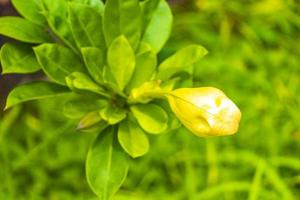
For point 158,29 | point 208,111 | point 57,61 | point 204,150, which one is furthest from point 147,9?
point 204,150

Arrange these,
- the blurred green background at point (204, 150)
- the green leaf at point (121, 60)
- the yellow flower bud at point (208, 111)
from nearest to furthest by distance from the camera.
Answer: the yellow flower bud at point (208, 111), the green leaf at point (121, 60), the blurred green background at point (204, 150)

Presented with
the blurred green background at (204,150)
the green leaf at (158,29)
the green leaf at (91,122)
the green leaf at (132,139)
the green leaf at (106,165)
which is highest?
the green leaf at (158,29)

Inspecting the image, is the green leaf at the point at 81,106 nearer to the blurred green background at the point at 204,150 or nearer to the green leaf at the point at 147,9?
the green leaf at the point at 147,9

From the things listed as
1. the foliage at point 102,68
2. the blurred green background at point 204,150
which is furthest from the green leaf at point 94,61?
the blurred green background at point 204,150

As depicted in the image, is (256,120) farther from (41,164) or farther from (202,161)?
(41,164)

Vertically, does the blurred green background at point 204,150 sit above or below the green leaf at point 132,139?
below

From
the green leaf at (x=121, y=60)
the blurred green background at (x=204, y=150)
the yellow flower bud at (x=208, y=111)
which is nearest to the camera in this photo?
the yellow flower bud at (x=208, y=111)

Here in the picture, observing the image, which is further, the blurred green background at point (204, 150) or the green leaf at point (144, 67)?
the blurred green background at point (204, 150)
